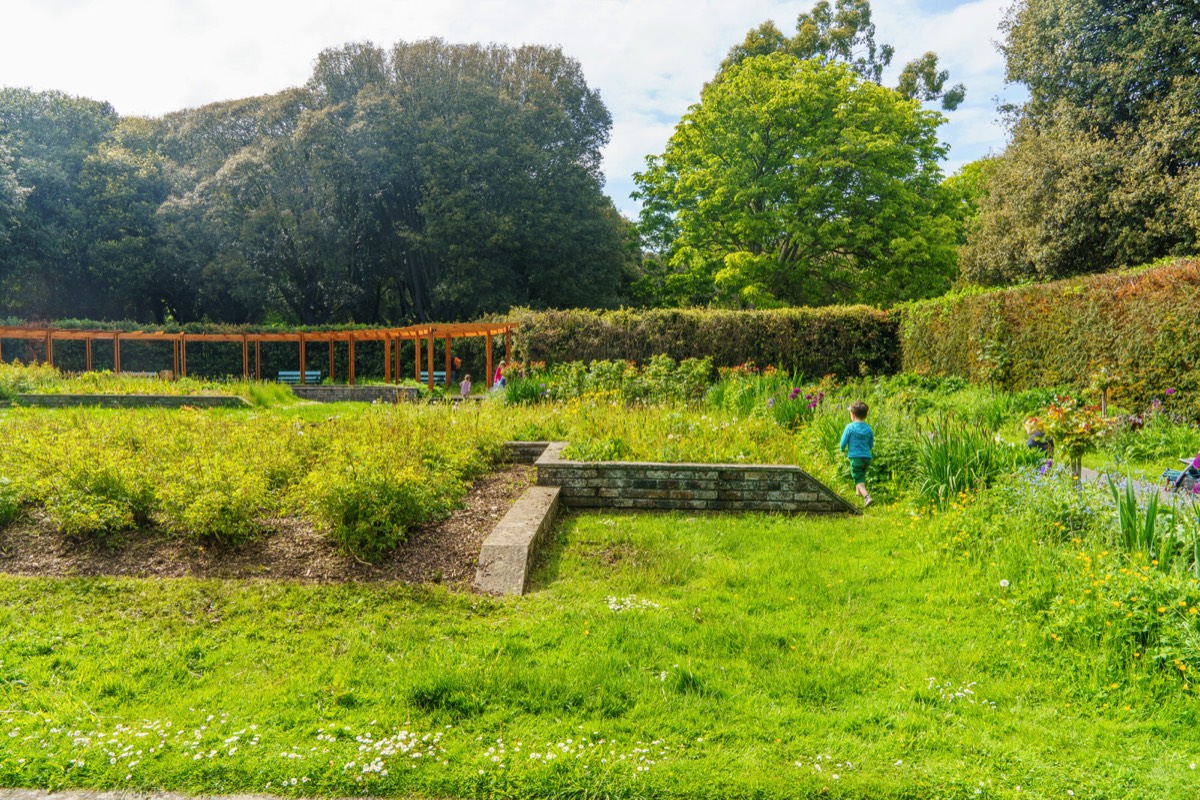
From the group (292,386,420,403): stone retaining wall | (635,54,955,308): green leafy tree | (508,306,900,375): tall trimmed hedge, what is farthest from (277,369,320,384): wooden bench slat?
(635,54,955,308): green leafy tree

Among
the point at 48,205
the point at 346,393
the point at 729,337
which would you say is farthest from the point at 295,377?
the point at 729,337

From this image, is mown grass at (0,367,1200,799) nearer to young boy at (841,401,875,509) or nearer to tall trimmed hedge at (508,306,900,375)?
young boy at (841,401,875,509)

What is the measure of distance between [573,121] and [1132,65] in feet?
66.0

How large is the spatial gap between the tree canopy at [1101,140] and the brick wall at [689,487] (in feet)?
39.5

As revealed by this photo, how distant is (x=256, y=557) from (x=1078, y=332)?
10.8 metres

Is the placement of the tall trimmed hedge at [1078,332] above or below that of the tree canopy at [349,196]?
below

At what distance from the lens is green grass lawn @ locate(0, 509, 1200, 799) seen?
2.61m

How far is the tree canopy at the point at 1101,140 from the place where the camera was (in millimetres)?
14062

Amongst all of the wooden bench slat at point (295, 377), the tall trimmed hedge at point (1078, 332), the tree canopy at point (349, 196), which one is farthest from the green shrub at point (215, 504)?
the tree canopy at point (349, 196)

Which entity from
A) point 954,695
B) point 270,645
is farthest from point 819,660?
point 270,645

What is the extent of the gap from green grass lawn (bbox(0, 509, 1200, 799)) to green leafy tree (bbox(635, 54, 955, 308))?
20066mm

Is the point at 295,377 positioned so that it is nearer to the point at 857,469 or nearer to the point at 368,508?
the point at 368,508

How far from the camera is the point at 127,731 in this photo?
283 centimetres

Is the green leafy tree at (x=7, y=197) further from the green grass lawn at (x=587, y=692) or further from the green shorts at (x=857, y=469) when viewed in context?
the green shorts at (x=857, y=469)
